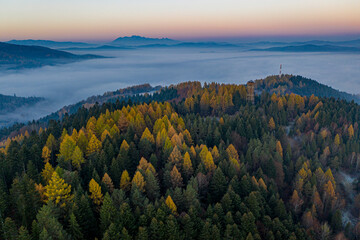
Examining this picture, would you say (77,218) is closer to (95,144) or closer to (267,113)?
(95,144)

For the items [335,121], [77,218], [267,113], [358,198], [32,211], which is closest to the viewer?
[77,218]

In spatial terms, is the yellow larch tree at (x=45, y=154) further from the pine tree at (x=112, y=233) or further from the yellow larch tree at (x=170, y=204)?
the yellow larch tree at (x=170, y=204)

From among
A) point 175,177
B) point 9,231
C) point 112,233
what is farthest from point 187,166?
point 9,231

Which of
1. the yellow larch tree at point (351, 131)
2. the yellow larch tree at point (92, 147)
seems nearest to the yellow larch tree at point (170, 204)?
the yellow larch tree at point (92, 147)

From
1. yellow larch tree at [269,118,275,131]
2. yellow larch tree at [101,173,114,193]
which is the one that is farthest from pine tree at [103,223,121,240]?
yellow larch tree at [269,118,275,131]

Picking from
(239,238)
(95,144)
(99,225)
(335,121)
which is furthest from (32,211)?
(335,121)

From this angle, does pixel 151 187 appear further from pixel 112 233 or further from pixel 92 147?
pixel 92 147

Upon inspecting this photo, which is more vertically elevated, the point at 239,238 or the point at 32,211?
the point at 32,211
